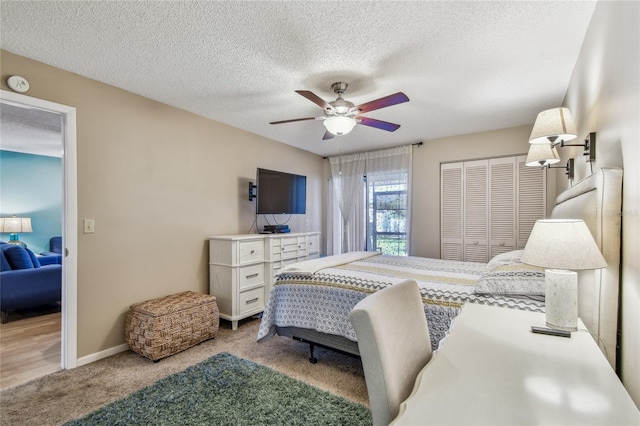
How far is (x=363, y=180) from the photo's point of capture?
5082mm

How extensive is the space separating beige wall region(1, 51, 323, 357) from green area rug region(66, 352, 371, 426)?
98 cm

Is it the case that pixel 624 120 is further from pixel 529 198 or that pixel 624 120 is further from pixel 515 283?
pixel 529 198

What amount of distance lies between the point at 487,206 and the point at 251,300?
3276 mm

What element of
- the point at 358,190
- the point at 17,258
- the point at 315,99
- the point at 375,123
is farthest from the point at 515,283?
the point at 17,258

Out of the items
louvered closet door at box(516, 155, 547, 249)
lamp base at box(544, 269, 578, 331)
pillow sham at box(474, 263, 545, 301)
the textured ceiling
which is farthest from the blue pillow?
louvered closet door at box(516, 155, 547, 249)

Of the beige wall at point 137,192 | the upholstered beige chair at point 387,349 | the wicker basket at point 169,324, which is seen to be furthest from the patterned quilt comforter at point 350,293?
the beige wall at point 137,192

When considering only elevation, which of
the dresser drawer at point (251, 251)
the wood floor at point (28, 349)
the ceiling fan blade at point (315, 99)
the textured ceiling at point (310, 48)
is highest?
the textured ceiling at point (310, 48)

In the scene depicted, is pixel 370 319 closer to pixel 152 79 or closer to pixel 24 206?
pixel 152 79

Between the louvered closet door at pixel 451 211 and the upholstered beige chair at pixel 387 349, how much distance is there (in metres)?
3.40

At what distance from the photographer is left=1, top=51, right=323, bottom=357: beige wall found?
2.56 meters

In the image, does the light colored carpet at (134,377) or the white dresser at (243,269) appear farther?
the white dresser at (243,269)

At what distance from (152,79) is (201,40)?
2.87 ft

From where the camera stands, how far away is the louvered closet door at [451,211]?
13.9ft

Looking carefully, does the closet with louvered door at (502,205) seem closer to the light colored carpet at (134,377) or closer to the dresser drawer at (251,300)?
the light colored carpet at (134,377)
